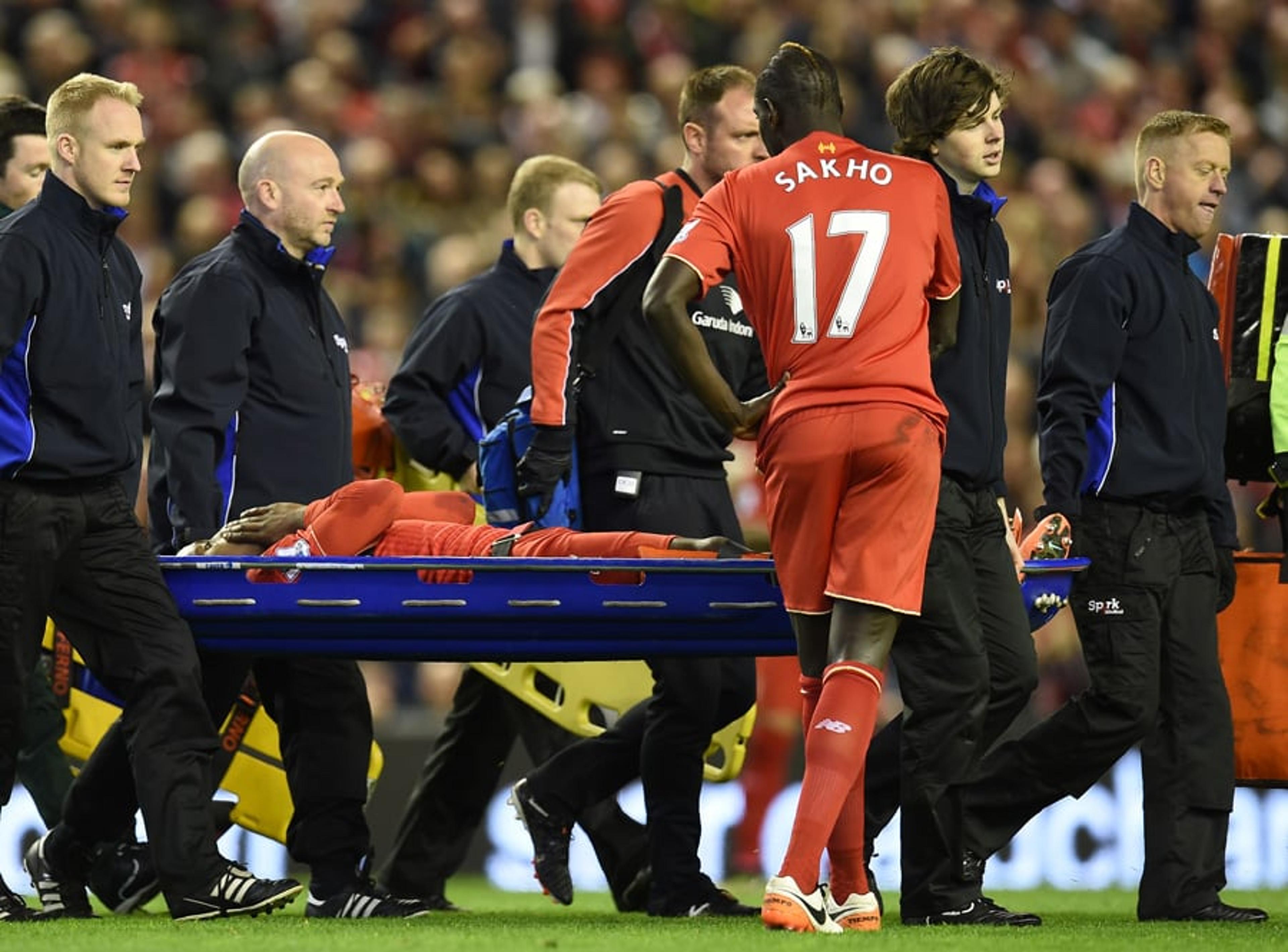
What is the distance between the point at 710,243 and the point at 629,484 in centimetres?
144

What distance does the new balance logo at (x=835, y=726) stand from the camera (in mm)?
5879

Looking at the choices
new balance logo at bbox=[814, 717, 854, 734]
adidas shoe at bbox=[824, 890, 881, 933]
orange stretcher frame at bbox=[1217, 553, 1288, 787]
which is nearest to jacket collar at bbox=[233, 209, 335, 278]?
new balance logo at bbox=[814, 717, 854, 734]

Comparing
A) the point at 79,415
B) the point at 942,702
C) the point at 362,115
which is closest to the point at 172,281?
the point at 79,415

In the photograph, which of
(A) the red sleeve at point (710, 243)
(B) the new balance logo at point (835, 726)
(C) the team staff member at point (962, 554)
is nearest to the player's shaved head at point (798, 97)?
(A) the red sleeve at point (710, 243)

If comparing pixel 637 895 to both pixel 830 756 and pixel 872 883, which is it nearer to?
pixel 872 883

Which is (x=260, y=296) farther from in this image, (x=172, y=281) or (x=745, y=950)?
(x=745, y=950)

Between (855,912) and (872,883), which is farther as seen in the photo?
(872,883)

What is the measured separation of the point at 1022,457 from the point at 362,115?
15.0ft

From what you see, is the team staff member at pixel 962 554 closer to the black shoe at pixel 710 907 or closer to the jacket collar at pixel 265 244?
the black shoe at pixel 710 907

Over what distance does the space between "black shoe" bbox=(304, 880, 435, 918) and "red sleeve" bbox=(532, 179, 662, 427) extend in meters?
1.46

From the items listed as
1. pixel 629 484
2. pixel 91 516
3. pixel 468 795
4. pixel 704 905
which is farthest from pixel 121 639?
pixel 468 795

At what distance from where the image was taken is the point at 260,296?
747 centimetres

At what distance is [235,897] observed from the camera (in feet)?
Result: 22.3

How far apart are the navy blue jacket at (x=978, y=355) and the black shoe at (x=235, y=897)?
2.14 metres
